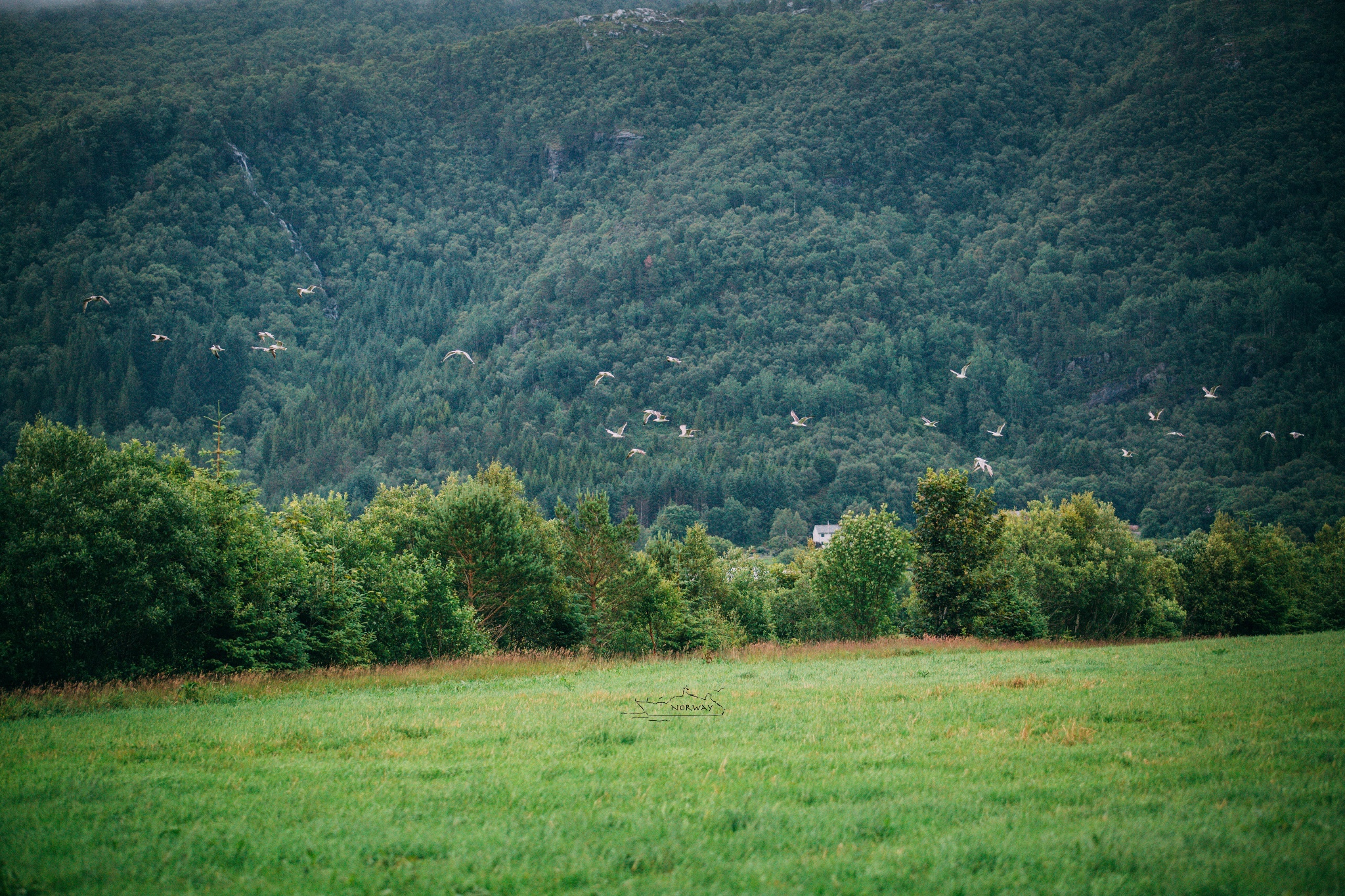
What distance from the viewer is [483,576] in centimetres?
4825

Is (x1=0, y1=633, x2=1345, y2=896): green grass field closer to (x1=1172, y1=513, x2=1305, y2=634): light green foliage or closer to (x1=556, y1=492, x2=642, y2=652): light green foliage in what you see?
(x1=556, y1=492, x2=642, y2=652): light green foliage

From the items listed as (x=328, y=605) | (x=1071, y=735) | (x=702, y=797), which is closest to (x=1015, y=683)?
(x=1071, y=735)

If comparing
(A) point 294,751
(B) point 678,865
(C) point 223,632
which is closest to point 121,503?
(C) point 223,632

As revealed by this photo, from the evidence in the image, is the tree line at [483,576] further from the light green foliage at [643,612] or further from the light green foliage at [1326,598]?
the light green foliage at [1326,598]

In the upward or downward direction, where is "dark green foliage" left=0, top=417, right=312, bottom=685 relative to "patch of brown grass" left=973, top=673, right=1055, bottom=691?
upward

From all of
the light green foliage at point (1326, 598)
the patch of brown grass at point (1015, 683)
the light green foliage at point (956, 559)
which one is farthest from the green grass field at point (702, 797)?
the light green foliage at point (1326, 598)

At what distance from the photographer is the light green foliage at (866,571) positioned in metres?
56.7

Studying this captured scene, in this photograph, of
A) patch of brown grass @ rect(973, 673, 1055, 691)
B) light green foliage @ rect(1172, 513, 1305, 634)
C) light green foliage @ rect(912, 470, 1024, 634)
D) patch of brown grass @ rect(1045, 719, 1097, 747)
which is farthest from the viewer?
light green foliage @ rect(1172, 513, 1305, 634)

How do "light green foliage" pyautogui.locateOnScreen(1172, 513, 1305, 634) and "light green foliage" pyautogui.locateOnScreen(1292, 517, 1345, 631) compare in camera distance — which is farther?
"light green foliage" pyautogui.locateOnScreen(1292, 517, 1345, 631)

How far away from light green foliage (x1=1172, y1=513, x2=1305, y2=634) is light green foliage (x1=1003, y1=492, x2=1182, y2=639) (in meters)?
5.79

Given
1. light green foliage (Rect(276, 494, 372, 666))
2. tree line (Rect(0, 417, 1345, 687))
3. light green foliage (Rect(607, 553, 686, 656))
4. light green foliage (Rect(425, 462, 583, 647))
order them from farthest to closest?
light green foliage (Rect(607, 553, 686, 656))
light green foliage (Rect(425, 462, 583, 647))
light green foliage (Rect(276, 494, 372, 666))
tree line (Rect(0, 417, 1345, 687))

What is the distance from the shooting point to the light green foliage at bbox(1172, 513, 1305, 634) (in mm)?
69625

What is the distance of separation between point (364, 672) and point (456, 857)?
801 inches

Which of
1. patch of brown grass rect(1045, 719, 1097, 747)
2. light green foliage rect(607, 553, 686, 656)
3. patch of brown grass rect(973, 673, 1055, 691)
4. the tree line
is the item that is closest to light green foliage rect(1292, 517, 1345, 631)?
the tree line
